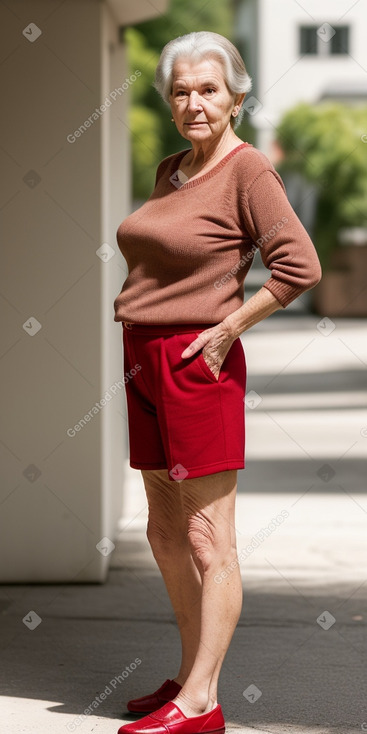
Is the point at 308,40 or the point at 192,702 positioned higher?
the point at 308,40

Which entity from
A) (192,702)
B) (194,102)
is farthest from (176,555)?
(194,102)

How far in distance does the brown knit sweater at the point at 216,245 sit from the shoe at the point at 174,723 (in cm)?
113

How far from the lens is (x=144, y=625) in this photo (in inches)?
204

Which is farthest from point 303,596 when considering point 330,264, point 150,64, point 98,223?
point 150,64

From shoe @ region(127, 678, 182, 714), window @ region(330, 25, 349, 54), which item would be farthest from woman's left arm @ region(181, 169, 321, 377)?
window @ region(330, 25, 349, 54)

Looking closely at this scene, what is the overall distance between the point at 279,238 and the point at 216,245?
7.1 inches

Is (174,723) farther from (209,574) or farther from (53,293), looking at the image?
(53,293)

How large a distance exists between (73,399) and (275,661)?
1.70 meters

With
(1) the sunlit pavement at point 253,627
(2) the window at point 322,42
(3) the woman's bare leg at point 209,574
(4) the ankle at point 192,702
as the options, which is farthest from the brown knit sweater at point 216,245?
(2) the window at point 322,42

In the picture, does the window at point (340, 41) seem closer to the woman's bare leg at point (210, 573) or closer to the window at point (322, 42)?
the window at point (322, 42)

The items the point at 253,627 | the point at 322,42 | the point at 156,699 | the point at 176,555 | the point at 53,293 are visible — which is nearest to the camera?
the point at 176,555

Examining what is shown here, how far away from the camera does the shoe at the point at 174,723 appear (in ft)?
12.0

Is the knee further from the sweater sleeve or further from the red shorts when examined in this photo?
the sweater sleeve

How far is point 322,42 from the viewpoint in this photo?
54156mm
